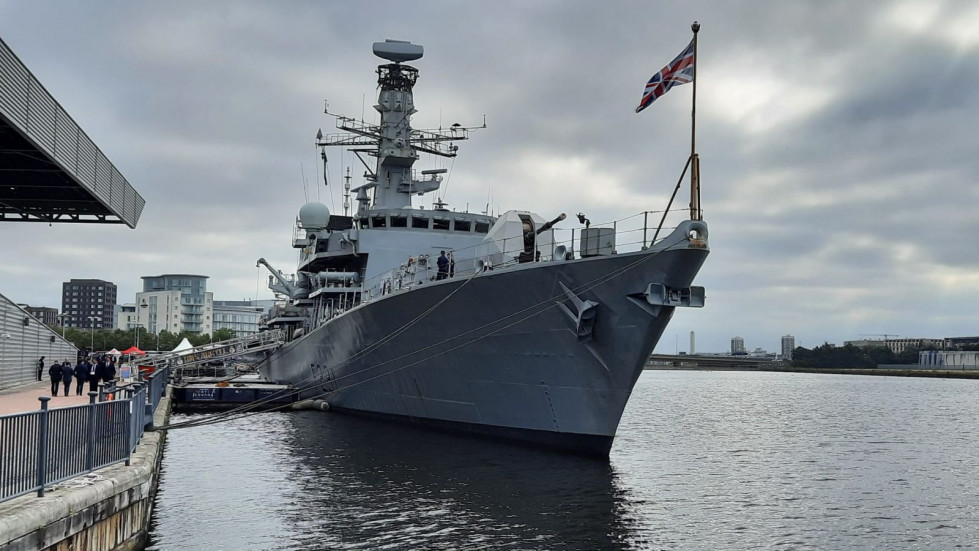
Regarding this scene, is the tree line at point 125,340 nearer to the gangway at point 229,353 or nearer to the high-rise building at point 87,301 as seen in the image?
the gangway at point 229,353

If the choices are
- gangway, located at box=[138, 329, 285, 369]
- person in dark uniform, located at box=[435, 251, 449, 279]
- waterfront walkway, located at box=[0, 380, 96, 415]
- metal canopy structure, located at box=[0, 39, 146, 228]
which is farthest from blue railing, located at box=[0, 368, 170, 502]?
gangway, located at box=[138, 329, 285, 369]

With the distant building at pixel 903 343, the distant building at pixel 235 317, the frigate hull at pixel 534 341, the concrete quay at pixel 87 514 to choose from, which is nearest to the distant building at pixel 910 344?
the distant building at pixel 903 343

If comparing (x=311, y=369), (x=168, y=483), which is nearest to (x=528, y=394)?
(x=168, y=483)

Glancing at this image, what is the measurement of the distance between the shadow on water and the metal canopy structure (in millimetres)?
7996

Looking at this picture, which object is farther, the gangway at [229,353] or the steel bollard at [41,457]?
the gangway at [229,353]

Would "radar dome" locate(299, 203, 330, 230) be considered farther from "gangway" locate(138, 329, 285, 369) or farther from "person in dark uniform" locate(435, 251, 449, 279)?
"person in dark uniform" locate(435, 251, 449, 279)

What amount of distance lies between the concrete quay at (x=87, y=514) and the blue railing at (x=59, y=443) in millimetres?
146

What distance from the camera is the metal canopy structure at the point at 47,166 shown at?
523 inches

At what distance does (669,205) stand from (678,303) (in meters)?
1.93

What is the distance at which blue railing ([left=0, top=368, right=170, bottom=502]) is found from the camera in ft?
22.7

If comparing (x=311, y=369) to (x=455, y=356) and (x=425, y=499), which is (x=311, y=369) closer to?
(x=455, y=356)

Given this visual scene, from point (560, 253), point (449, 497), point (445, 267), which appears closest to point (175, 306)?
point (445, 267)

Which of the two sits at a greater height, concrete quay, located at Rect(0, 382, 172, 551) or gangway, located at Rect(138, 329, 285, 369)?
gangway, located at Rect(138, 329, 285, 369)

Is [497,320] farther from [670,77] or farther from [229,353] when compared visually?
[229,353]
